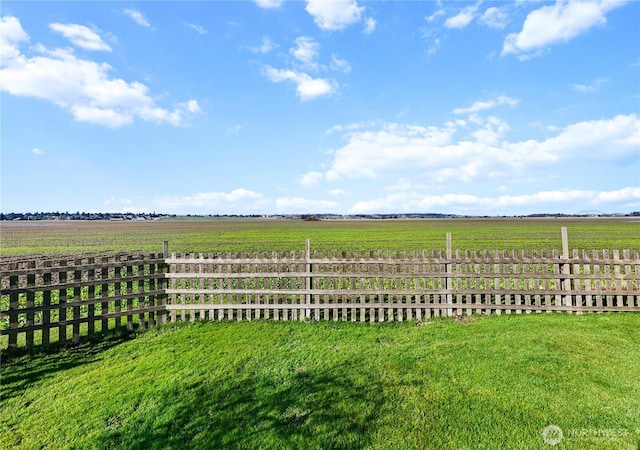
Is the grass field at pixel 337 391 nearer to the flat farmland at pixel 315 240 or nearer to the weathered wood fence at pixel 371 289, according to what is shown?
the weathered wood fence at pixel 371 289

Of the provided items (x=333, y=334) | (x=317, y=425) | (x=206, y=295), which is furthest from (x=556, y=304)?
(x=206, y=295)

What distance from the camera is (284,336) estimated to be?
7137 millimetres

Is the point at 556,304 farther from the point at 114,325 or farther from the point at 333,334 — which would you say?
the point at 114,325

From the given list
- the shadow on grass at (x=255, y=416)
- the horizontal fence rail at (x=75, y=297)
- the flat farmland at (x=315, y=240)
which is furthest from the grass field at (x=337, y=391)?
the flat farmland at (x=315, y=240)

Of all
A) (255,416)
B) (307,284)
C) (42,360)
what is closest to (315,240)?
(307,284)

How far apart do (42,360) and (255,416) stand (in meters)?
5.03

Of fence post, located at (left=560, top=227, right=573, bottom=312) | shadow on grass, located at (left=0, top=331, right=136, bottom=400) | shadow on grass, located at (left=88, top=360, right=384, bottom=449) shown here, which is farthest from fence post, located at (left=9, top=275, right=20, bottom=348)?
fence post, located at (left=560, top=227, right=573, bottom=312)

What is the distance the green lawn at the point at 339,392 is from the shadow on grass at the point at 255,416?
0.02m

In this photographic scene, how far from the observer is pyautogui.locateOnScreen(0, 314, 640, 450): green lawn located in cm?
357

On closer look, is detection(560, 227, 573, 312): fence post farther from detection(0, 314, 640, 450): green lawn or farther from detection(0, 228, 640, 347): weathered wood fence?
detection(0, 314, 640, 450): green lawn

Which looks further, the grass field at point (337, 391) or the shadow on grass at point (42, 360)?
the shadow on grass at point (42, 360)

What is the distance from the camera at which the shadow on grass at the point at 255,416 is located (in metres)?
3.56

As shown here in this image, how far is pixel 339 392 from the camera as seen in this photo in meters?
4.36

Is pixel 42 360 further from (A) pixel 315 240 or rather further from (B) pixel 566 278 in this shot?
(A) pixel 315 240
